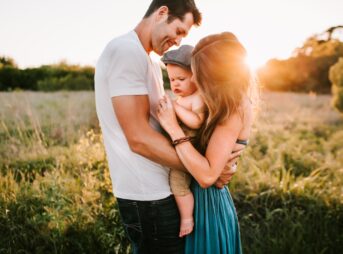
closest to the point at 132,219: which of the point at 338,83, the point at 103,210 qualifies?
the point at 103,210

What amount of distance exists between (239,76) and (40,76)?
23.4 metres

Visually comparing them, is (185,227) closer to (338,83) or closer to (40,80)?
(338,83)

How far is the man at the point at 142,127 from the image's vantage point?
155cm

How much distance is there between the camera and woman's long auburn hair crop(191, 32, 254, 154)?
1.64 meters

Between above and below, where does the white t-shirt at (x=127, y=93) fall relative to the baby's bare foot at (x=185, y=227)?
above

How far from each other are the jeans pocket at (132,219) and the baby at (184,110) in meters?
0.22

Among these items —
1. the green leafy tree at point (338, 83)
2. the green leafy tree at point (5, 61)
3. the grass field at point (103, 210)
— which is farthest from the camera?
the green leafy tree at point (338, 83)

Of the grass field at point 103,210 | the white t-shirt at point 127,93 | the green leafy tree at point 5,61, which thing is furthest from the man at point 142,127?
the green leafy tree at point 5,61

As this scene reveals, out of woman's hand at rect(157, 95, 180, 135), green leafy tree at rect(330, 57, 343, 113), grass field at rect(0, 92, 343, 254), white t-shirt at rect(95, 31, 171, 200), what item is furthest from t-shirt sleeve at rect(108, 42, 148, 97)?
green leafy tree at rect(330, 57, 343, 113)

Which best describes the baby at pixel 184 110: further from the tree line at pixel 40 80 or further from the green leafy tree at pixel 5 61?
the tree line at pixel 40 80

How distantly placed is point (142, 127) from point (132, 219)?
535 millimetres

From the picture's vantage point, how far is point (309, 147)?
7719 mm

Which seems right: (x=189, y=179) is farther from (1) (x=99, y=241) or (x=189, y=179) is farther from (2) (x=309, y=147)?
Result: (2) (x=309, y=147)

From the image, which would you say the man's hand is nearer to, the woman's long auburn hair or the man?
the man
